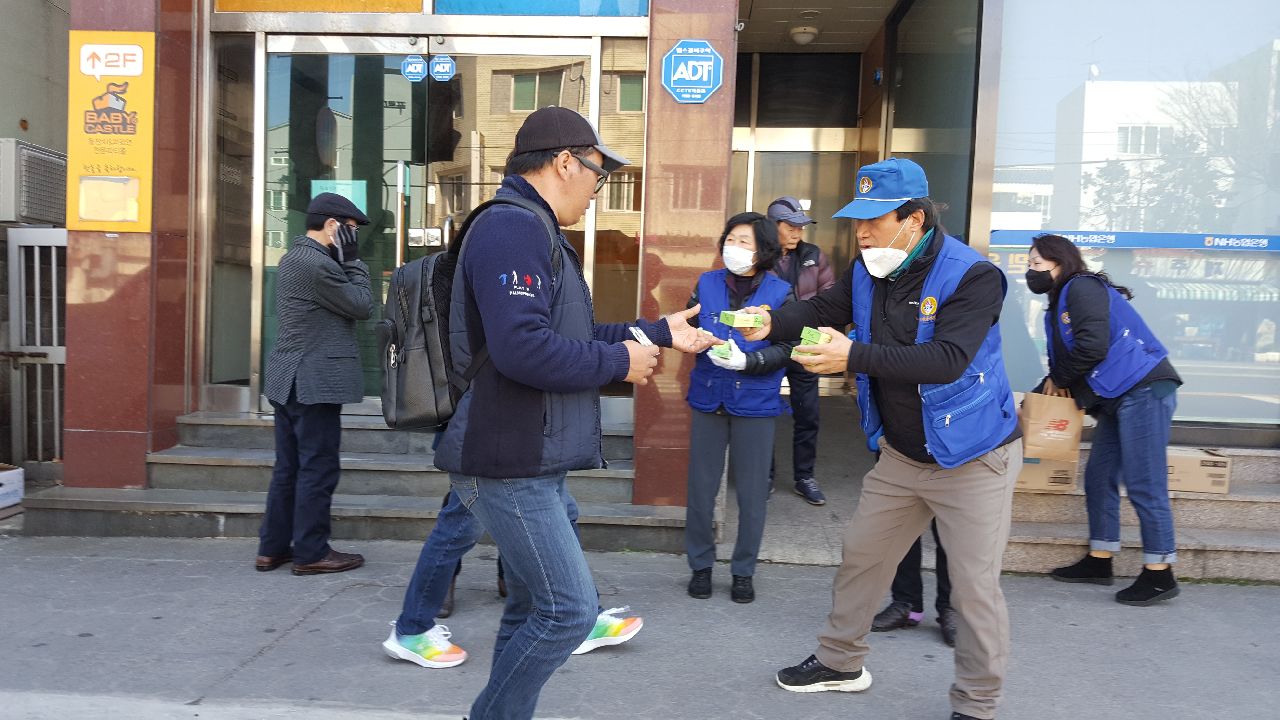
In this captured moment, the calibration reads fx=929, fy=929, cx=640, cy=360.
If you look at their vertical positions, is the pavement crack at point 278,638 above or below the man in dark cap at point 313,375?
below

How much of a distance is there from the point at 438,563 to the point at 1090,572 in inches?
141

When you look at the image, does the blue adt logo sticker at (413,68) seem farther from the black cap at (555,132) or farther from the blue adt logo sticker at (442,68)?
the black cap at (555,132)

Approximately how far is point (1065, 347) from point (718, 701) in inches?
106

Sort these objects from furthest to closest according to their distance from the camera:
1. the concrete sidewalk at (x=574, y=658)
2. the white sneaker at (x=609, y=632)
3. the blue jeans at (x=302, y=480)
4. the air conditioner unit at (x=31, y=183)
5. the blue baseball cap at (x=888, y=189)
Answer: the air conditioner unit at (x=31, y=183)
the blue jeans at (x=302, y=480)
the white sneaker at (x=609, y=632)
the concrete sidewalk at (x=574, y=658)
the blue baseball cap at (x=888, y=189)

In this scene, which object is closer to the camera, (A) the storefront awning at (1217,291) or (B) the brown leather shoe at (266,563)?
(B) the brown leather shoe at (266,563)

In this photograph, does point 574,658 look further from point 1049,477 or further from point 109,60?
point 109,60

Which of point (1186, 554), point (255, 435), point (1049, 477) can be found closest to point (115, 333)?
point (255, 435)

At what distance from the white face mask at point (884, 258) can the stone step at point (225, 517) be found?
102 inches

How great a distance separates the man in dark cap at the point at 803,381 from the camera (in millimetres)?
6000

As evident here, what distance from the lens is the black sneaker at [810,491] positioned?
6.14 m

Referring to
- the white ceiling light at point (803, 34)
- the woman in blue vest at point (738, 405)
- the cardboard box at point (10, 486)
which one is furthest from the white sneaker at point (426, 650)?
the white ceiling light at point (803, 34)

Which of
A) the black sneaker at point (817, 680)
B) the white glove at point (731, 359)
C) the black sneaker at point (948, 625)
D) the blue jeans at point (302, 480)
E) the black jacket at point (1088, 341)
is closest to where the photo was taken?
the white glove at point (731, 359)

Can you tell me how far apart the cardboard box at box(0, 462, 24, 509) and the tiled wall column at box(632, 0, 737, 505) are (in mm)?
4295

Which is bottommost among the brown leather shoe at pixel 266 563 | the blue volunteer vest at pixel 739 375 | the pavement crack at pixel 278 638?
the pavement crack at pixel 278 638
